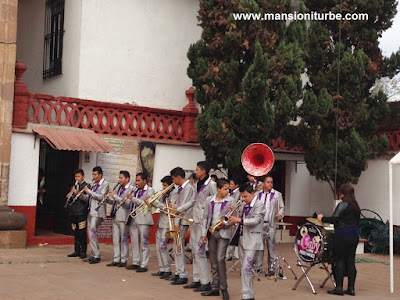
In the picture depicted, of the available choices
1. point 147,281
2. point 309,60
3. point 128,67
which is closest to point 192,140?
point 128,67

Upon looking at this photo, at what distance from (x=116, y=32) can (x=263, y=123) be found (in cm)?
477

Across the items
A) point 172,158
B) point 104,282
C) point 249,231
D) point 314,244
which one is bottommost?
point 104,282

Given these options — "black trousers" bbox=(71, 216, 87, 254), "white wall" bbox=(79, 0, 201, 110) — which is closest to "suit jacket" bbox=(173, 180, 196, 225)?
"black trousers" bbox=(71, 216, 87, 254)

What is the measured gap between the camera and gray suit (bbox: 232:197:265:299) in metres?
8.91

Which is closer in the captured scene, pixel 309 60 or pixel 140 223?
pixel 140 223

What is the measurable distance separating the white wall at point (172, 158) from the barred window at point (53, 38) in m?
3.36

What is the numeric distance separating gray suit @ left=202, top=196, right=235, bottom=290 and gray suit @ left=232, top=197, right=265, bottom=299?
365mm

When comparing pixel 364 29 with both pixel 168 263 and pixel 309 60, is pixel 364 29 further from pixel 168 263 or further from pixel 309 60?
pixel 168 263

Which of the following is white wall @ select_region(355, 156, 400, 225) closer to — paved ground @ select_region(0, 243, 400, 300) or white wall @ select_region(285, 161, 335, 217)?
white wall @ select_region(285, 161, 335, 217)

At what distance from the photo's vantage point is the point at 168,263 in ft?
36.6

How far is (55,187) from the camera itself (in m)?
16.2

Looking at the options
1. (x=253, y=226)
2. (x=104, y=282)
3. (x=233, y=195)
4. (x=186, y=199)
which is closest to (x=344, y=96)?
(x=233, y=195)

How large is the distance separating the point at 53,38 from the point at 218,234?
9.78m

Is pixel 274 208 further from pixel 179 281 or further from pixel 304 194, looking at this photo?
pixel 304 194
